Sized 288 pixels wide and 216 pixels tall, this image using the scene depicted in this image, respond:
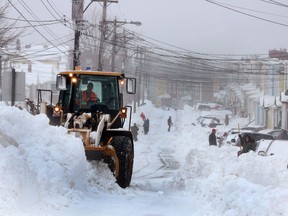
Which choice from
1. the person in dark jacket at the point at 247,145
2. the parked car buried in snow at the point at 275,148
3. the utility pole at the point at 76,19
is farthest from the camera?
the utility pole at the point at 76,19

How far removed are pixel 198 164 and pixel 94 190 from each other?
7.01m

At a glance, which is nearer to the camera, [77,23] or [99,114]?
[99,114]

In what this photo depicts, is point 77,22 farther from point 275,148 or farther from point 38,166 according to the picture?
point 38,166

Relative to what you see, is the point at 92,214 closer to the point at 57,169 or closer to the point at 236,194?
the point at 57,169

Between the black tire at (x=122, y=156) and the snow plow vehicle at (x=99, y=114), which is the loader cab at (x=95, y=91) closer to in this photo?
the snow plow vehicle at (x=99, y=114)

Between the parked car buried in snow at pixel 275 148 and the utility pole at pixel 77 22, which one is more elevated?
the utility pole at pixel 77 22

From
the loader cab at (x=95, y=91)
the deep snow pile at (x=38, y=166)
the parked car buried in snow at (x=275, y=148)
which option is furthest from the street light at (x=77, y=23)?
the deep snow pile at (x=38, y=166)

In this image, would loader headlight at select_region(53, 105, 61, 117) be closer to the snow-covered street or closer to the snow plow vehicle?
the snow plow vehicle

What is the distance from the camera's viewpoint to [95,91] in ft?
49.9

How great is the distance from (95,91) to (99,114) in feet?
2.77

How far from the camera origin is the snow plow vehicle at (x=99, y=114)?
45.0ft

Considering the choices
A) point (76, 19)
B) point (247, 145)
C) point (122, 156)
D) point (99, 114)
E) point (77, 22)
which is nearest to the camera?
point (122, 156)

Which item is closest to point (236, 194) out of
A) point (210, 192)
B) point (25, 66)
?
point (210, 192)

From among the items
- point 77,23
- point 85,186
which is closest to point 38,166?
point 85,186
